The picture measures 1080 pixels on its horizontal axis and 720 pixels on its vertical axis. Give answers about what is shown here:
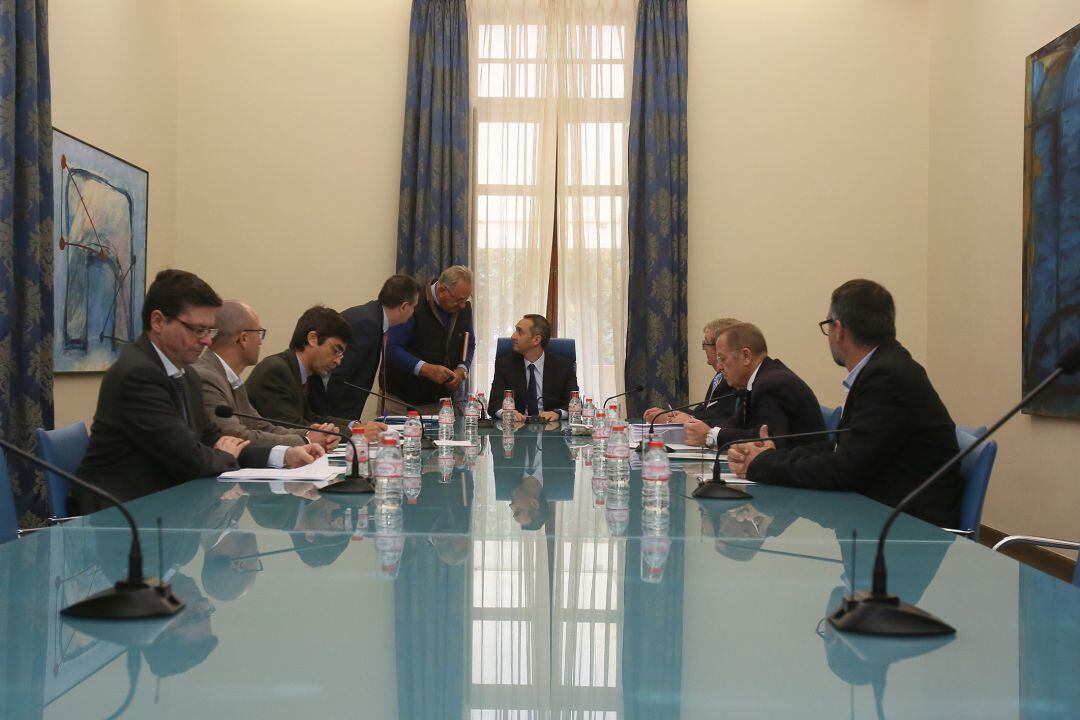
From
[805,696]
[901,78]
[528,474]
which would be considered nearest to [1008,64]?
[901,78]

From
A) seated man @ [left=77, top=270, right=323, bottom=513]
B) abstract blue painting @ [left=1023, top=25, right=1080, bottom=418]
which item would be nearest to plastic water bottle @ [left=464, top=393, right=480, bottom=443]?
seated man @ [left=77, top=270, right=323, bottom=513]

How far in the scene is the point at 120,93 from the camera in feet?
19.7

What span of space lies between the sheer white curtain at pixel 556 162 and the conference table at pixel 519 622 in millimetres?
4605

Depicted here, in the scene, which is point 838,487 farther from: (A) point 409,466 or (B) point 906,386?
(A) point 409,466

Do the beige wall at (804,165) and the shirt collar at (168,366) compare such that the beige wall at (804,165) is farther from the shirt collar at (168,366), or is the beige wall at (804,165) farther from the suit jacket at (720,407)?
the shirt collar at (168,366)

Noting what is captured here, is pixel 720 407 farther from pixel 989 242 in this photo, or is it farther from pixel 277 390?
pixel 277 390

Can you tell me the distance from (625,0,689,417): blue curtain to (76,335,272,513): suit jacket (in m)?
4.10

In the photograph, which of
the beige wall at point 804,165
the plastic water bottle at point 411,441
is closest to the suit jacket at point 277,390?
the plastic water bottle at point 411,441

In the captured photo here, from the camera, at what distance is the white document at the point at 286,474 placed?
2887 mm

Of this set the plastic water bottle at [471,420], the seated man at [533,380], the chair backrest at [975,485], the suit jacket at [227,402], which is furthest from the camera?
the seated man at [533,380]

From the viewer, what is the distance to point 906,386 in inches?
112

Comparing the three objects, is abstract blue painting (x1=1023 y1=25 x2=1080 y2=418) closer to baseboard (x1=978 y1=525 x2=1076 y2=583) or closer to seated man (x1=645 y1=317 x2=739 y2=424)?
baseboard (x1=978 y1=525 x2=1076 y2=583)

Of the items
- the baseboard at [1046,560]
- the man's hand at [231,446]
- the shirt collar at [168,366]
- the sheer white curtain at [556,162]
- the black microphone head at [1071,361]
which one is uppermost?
the sheer white curtain at [556,162]

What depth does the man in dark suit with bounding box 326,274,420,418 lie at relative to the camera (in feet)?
17.2
